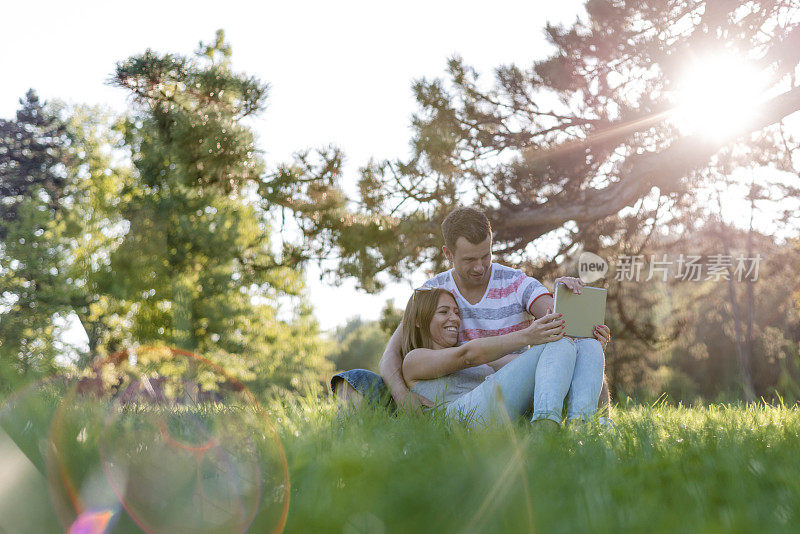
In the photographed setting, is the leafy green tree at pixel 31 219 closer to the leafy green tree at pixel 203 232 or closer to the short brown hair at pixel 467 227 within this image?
the leafy green tree at pixel 203 232

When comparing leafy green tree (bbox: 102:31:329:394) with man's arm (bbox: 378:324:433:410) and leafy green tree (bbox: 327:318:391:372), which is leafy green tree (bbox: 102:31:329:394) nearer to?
man's arm (bbox: 378:324:433:410)

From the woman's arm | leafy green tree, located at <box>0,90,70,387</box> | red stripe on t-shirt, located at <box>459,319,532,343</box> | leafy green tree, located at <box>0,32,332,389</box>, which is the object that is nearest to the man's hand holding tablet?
the woman's arm

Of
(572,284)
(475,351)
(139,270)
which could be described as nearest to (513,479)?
(475,351)

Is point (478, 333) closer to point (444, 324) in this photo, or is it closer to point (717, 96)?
point (444, 324)

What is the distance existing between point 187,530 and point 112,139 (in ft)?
75.0

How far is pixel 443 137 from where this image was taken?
7781 millimetres

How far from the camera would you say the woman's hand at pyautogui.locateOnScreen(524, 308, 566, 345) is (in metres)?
2.94

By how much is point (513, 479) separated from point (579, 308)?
5.36ft

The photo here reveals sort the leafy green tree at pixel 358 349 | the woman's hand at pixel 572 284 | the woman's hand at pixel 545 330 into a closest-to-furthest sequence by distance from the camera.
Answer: the woman's hand at pixel 545 330
the woman's hand at pixel 572 284
the leafy green tree at pixel 358 349

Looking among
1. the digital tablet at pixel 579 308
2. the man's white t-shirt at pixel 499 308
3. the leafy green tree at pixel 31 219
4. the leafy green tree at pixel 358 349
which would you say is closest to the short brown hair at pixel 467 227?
the man's white t-shirt at pixel 499 308

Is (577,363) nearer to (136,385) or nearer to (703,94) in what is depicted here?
(136,385)

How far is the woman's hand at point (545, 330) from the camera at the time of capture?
294 centimetres

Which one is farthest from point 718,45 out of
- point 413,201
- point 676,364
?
point 676,364

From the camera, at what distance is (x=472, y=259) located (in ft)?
11.6
